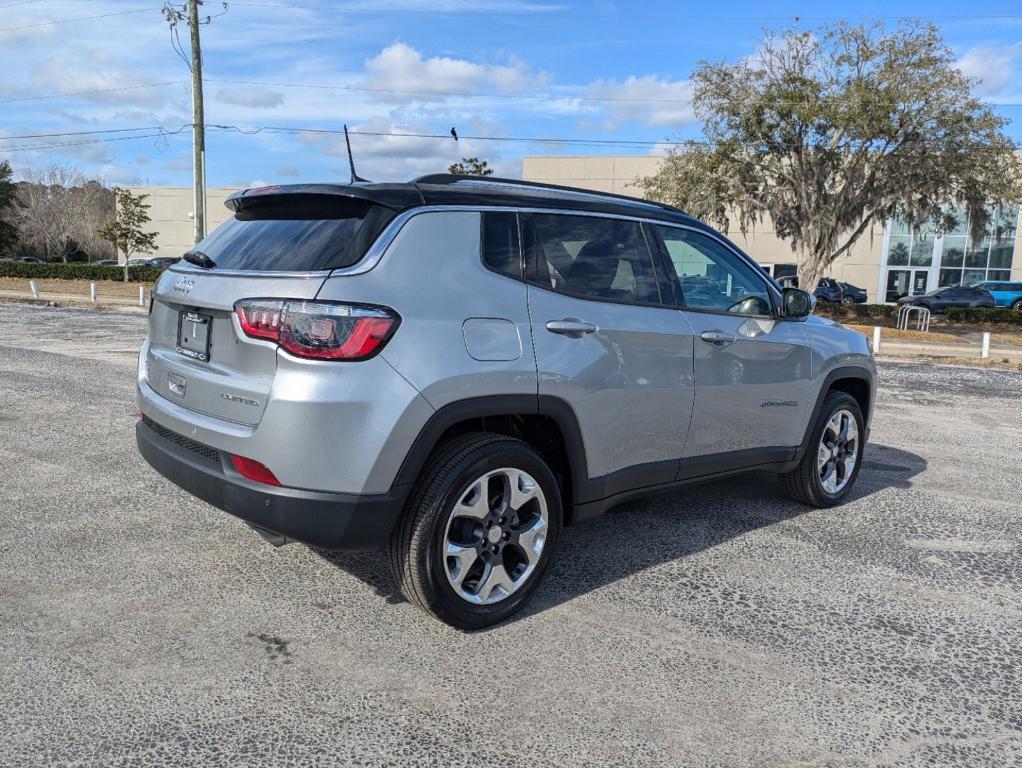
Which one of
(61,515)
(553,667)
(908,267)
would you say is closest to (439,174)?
(553,667)

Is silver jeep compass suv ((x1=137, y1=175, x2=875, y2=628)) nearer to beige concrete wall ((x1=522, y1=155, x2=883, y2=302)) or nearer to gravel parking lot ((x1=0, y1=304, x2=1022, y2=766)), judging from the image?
gravel parking lot ((x1=0, y1=304, x2=1022, y2=766))

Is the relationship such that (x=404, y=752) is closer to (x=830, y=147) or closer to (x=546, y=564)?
(x=546, y=564)

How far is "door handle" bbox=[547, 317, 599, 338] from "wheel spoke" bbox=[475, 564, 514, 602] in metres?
1.04

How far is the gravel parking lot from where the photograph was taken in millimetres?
2684

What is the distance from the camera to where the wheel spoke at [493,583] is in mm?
3451

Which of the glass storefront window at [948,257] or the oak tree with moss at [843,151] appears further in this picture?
the glass storefront window at [948,257]

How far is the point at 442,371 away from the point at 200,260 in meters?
1.36

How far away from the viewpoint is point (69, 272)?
48688 millimetres

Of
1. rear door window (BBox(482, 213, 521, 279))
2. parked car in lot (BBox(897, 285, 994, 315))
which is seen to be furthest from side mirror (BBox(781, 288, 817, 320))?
parked car in lot (BBox(897, 285, 994, 315))

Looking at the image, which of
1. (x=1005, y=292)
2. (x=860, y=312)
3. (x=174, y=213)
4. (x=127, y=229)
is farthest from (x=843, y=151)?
(x=174, y=213)

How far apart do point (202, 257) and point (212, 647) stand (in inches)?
66.5

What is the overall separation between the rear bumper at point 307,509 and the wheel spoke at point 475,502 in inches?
11.6

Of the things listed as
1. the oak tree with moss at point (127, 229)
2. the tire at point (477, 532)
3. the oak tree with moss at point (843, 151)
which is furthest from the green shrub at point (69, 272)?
the tire at point (477, 532)

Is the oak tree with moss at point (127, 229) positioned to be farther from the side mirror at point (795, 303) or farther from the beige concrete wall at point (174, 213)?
the side mirror at point (795, 303)
